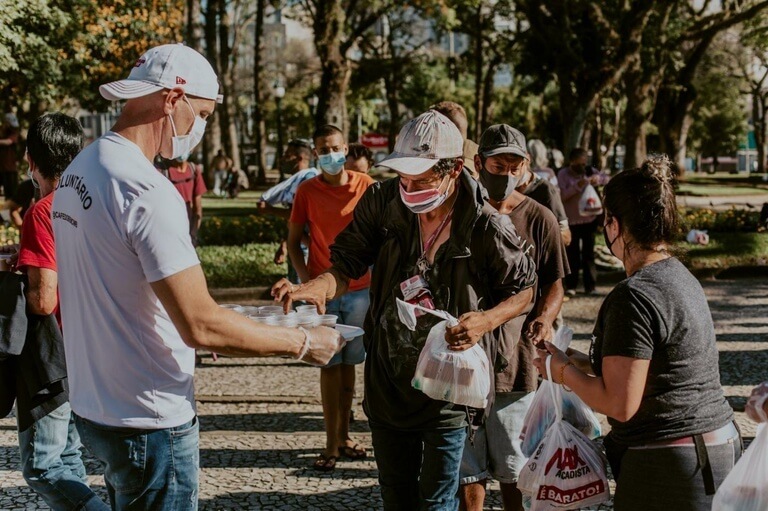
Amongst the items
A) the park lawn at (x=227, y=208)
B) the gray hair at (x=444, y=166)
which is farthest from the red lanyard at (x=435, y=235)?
the park lawn at (x=227, y=208)

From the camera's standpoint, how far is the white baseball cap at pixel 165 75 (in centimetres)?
268

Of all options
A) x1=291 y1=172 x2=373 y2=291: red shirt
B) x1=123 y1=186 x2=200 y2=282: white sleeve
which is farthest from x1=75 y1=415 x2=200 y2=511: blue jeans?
x1=291 y1=172 x2=373 y2=291: red shirt

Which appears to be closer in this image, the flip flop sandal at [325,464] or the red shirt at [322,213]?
the flip flop sandal at [325,464]

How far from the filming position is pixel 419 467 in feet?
12.3

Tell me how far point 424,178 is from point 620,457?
4.20 ft

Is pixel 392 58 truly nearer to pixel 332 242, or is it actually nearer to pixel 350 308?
pixel 332 242

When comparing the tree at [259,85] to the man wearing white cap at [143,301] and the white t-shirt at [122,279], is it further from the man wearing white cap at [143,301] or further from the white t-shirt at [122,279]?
the white t-shirt at [122,279]

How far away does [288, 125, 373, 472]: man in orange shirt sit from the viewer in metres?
5.76

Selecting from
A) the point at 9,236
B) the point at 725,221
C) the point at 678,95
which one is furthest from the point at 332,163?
the point at 678,95

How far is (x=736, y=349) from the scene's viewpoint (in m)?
8.90

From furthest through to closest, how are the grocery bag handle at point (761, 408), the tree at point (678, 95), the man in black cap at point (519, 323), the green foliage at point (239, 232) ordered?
1. the tree at point (678, 95)
2. the green foliage at point (239, 232)
3. the man in black cap at point (519, 323)
4. the grocery bag handle at point (761, 408)

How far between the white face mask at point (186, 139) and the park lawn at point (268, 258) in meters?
9.41

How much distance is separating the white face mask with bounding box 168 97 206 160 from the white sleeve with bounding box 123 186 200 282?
281 mm

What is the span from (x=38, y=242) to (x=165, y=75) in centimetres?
132
